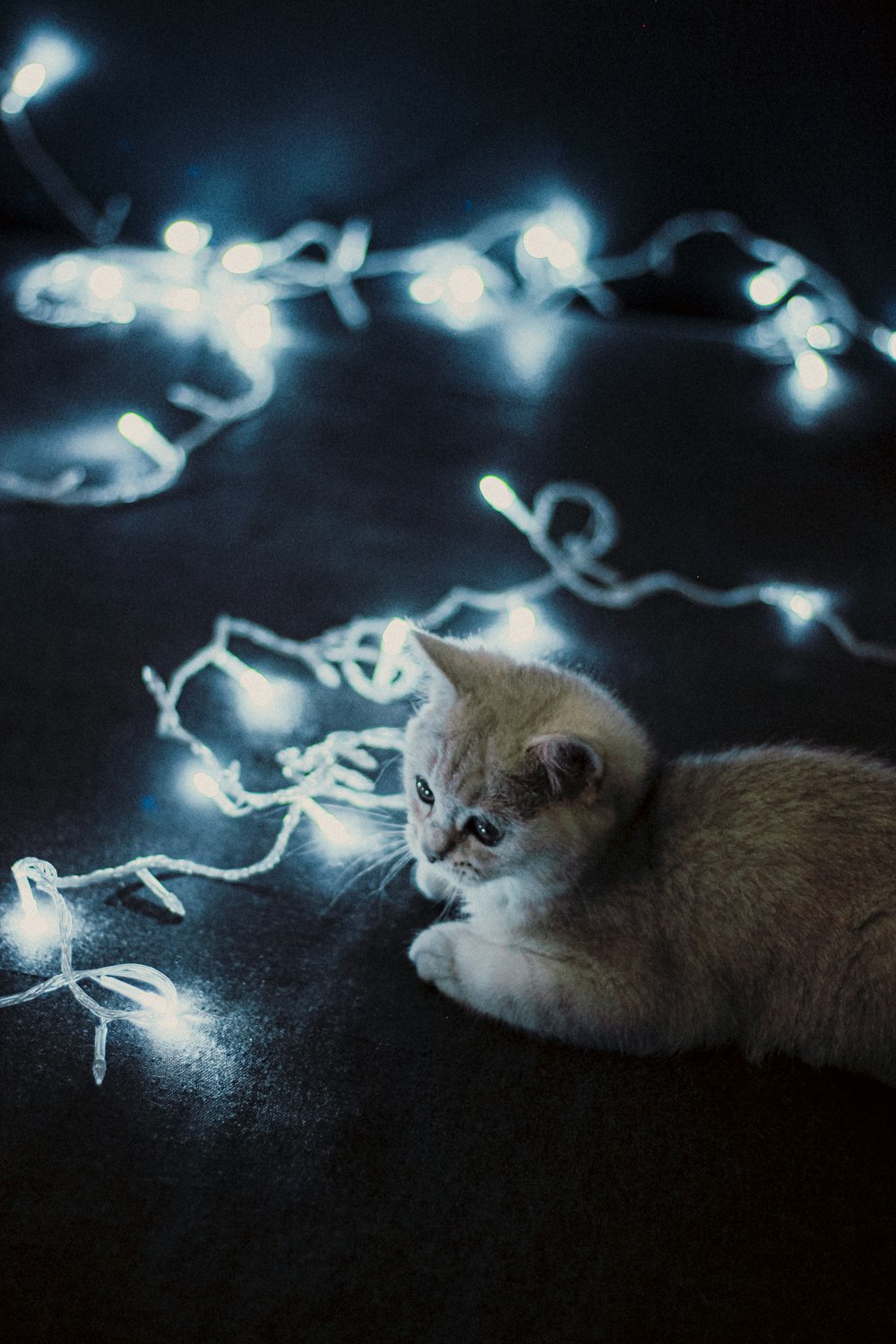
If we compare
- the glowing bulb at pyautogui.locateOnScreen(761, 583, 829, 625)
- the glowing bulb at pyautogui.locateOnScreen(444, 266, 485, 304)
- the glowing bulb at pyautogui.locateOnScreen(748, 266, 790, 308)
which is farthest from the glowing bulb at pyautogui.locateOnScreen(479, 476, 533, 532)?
the glowing bulb at pyautogui.locateOnScreen(748, 266, 790, 308)

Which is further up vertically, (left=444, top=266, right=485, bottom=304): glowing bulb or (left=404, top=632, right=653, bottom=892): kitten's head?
(left=444, top=266, right=485, bottom=304): glowing bulb

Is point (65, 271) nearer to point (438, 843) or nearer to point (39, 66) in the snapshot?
point (39, 66)

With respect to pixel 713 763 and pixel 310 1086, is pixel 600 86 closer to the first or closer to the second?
pixel 713 763

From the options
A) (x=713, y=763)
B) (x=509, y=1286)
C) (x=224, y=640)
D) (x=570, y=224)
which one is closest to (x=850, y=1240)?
(x=509, y=1286)

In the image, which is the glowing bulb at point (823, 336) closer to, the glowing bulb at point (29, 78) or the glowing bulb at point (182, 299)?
the glowing bulb at point (182, 299)

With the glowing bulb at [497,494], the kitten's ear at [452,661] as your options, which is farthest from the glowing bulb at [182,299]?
the kitten's ear at [452,661]

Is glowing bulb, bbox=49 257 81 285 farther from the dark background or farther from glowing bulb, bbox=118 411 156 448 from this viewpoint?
glowing bulb, bbox=118 411 156 448
